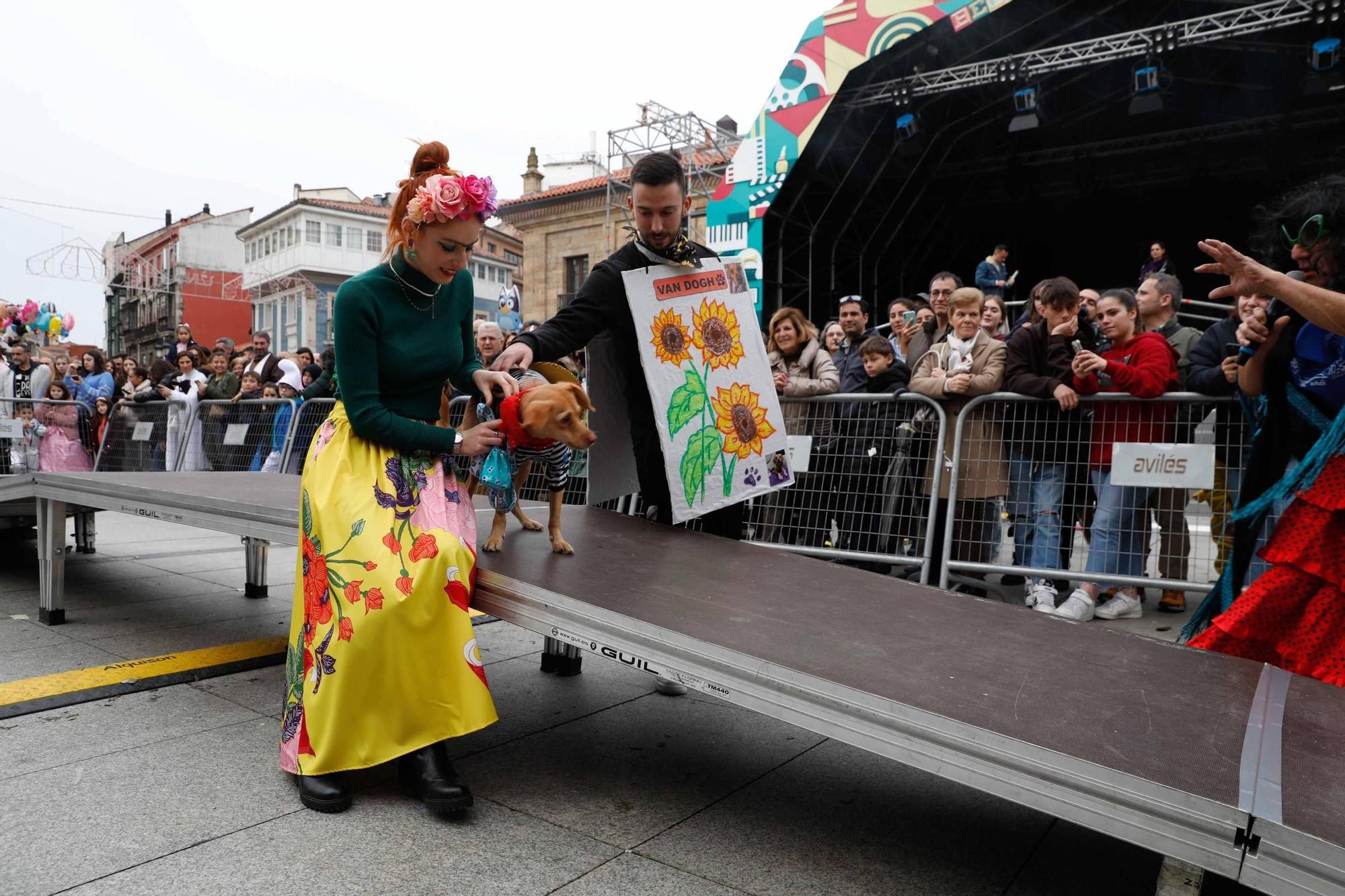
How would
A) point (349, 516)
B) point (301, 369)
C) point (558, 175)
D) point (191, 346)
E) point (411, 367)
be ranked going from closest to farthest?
point (349, 516), point (411, 367), point (301, 369), point (191, 346), point (558, 175)

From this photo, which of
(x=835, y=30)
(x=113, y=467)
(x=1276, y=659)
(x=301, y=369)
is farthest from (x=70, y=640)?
Answer: (x=835, y=30)

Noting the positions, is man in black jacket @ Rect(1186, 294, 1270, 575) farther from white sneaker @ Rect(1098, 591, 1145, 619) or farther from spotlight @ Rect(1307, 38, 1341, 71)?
spotlight @ Rect(1307, 38, 1341, 71)

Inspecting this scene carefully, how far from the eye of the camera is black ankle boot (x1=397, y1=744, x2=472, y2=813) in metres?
2.42

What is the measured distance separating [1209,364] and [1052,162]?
506 inches

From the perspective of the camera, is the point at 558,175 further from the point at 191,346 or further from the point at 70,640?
the point at 70,640

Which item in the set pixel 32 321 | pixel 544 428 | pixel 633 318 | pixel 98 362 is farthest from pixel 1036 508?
pixel 32 321

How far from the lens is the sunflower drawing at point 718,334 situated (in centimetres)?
361

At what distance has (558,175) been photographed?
37375 millimetres

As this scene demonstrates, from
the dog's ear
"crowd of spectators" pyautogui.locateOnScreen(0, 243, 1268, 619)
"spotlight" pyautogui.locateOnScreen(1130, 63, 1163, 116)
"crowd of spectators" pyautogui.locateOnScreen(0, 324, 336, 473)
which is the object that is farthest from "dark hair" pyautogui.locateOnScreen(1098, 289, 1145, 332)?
"spotlight" pyautogui.locateOnScreen(1130, 63, 1163, 116)

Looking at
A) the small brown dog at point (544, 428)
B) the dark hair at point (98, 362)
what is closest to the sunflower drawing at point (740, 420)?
the small brown dog at point (544, 428)

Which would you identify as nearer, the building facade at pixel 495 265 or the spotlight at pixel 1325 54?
the spotlight at pixel 1325 54

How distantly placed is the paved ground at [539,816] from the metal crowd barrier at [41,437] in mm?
4658

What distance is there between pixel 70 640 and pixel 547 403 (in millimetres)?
3196

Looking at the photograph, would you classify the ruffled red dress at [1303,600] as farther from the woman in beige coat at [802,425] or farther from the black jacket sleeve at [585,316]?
the woman in beige coat at [802,425]
